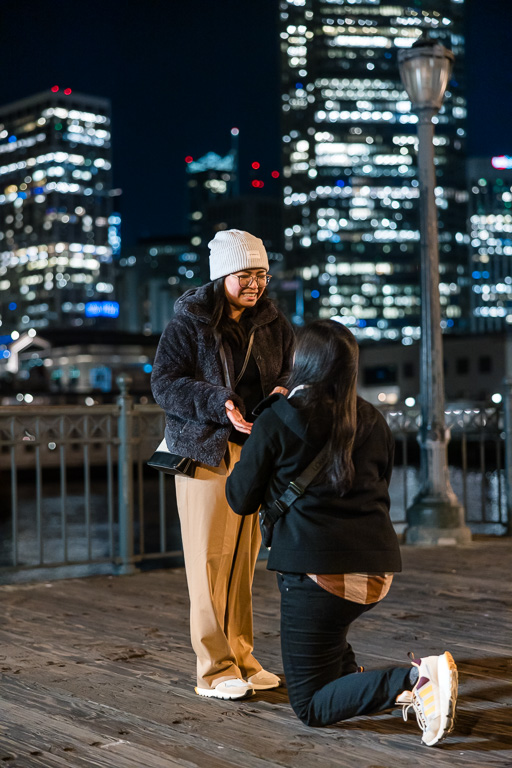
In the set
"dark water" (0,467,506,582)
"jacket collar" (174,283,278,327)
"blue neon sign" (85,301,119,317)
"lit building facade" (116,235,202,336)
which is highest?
"lit building facade" (116,235,202,336)

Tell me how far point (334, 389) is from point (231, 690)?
1.46m

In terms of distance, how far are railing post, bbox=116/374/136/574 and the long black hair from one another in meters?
4.23

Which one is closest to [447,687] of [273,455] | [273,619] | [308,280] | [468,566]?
[273,455]

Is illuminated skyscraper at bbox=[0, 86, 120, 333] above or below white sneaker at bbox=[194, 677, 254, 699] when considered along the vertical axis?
above

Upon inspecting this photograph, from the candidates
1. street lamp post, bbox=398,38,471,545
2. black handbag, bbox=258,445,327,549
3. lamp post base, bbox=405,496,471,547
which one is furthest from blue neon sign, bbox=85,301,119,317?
black handbag, bbox=258,445,327,549

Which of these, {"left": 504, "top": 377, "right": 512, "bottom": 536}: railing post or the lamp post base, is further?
{"left": 504, "top": 377, "right": 512, "bottom": 536}: railing post

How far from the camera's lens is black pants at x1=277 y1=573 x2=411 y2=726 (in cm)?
327

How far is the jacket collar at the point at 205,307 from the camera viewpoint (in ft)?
12.9

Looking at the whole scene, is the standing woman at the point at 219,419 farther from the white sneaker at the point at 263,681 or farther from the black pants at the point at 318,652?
the black pants at the point at 318,652

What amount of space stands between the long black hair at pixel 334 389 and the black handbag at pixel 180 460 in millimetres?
770

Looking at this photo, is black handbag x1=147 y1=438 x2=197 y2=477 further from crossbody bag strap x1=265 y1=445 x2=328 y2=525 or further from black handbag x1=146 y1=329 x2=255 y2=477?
crossbody bag strap x1=265 y1=445 x2=328 y2=525

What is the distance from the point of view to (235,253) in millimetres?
3912

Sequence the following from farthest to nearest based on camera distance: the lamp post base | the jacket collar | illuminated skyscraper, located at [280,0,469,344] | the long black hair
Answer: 1. illuminated skyscraper, located at [280,0,469,344]
2. the lamp post base
3. the jacket collar
4. the long black hair

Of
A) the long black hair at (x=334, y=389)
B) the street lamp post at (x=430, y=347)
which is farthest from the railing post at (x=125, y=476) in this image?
the long black hair at (x=334, y=389)
